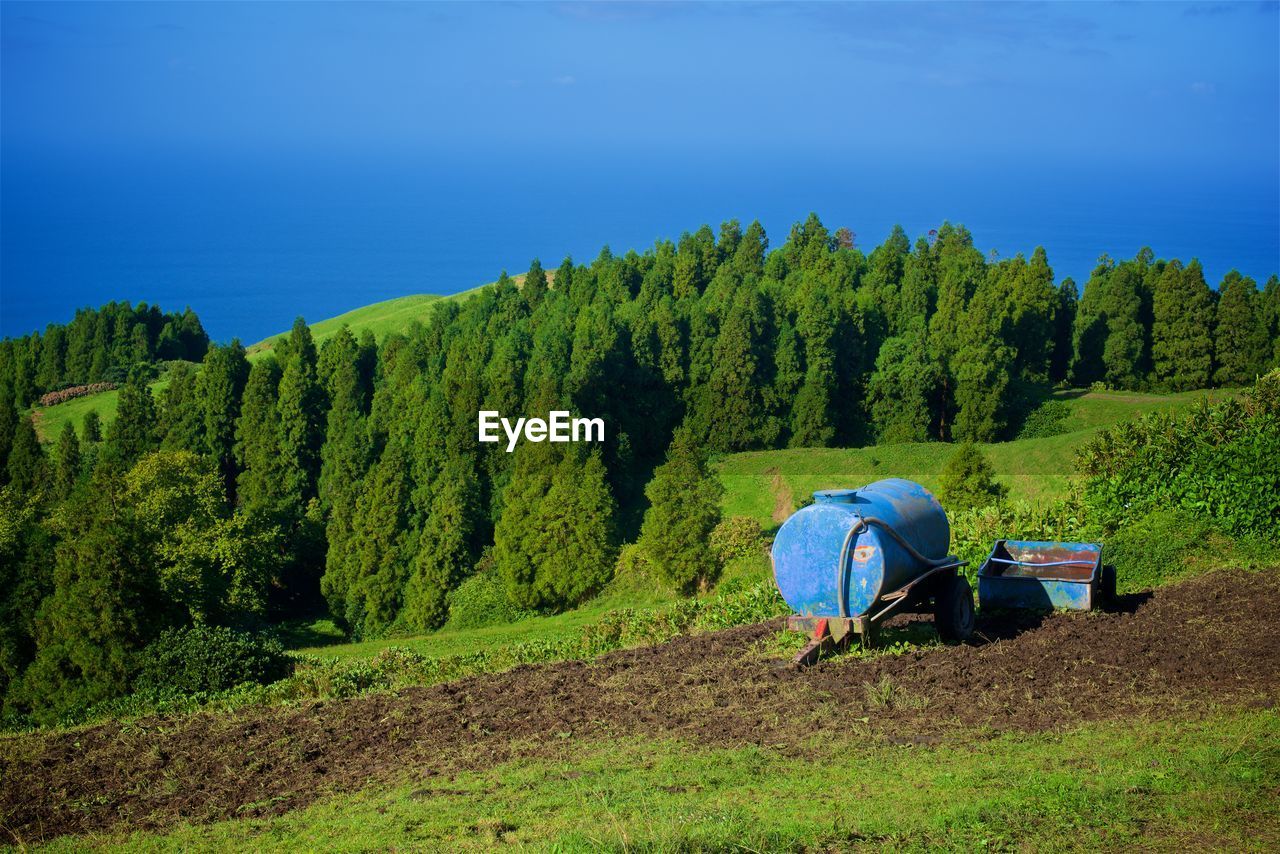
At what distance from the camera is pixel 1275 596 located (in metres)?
20.2

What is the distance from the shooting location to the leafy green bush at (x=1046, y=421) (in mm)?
69000

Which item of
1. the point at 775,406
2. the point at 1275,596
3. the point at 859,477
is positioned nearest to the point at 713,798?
the point at 1275,596

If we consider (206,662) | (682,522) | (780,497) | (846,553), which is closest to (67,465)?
(682,522)

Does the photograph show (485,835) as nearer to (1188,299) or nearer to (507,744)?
(507,744)

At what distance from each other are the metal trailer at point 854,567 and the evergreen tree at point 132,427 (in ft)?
162

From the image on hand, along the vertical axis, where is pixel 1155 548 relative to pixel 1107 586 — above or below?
above

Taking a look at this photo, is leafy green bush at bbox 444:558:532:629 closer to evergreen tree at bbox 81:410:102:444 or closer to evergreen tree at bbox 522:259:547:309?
evergreen tree at bbox 81:410:102:444

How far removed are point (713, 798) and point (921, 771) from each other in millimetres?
2518

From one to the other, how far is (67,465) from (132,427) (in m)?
4.71

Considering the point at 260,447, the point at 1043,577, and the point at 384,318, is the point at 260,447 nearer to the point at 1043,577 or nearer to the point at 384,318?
the point at 384,318

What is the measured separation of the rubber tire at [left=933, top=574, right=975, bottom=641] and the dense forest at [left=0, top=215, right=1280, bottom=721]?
17504mm

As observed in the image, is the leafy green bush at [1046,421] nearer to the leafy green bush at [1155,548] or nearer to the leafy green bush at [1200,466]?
the leafy green bush at [1200,466]

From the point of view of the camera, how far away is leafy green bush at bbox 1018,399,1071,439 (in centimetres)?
6900

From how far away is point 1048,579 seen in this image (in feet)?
67.9
